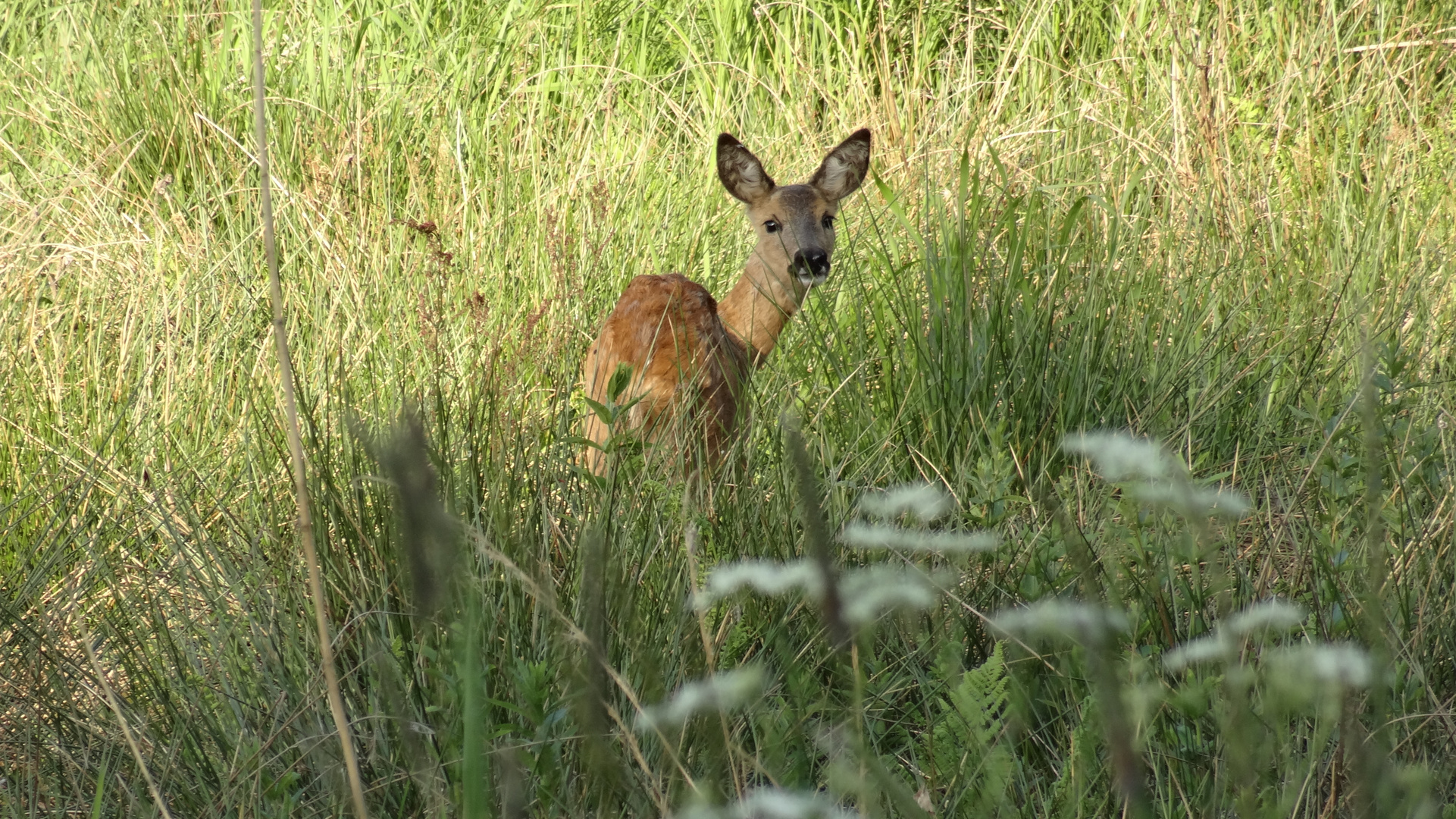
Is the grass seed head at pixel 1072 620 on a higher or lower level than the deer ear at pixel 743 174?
higher

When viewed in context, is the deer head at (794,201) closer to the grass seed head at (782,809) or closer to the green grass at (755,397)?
the green grass at (755,397)

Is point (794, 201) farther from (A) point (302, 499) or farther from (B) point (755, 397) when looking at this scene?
(A) point (302, 499)

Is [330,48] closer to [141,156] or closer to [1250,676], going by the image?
[141,156]

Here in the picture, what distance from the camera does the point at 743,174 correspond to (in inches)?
190

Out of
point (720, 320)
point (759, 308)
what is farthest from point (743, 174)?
point (720, 320)

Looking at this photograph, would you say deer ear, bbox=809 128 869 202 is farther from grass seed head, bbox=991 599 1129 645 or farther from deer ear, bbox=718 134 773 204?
grass seed head, bbox=991 599 1129 645

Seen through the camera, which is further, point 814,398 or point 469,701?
point 814,398

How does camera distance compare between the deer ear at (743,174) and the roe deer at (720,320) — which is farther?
the deer ear at (743,174)

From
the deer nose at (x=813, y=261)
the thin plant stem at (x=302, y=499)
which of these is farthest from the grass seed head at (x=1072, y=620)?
the deer nose at (x=813, y=261)

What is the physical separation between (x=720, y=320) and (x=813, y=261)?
2.20ft

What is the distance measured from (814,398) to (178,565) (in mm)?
1564

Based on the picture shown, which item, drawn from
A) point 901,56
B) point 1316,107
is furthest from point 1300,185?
point 901,56

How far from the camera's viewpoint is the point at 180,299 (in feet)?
12.8

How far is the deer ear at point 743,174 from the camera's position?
4.70 metres
